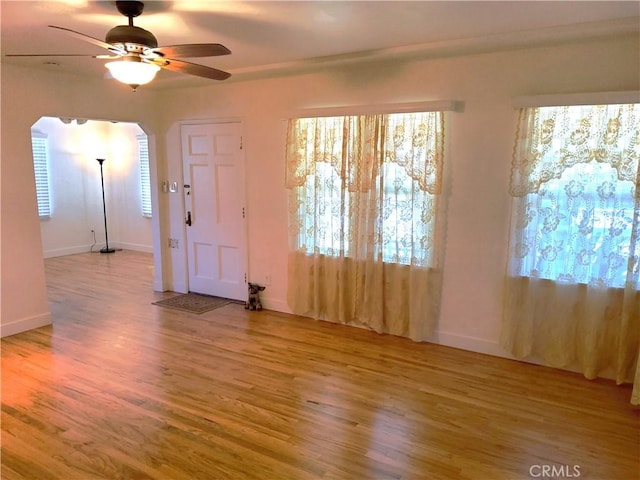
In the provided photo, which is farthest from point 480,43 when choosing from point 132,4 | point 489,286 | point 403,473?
point 403,473

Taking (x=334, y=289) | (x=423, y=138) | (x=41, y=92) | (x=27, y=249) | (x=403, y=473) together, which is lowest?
(x=403, y=473)

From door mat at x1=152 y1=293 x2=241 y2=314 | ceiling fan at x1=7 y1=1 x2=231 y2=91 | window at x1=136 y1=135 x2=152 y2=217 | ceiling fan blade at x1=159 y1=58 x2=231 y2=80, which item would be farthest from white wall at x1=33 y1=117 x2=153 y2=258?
ceiling fan at x1=7 y1=1 x2=231 y2=91

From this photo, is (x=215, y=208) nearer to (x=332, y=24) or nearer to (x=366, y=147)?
(x=366, y=147)

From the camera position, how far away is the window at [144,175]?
7820mm

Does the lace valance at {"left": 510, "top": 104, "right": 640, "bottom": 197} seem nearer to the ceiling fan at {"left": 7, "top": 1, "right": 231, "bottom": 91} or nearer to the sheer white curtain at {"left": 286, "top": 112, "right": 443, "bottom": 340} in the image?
the sheer white curtain at {"left": 286, "top": 112, "right": 443, "bottom": 340}

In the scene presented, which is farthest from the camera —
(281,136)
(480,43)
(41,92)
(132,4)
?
A: (281,136)

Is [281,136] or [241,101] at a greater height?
[241,101]

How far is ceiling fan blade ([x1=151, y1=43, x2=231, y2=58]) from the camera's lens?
93.3 inches

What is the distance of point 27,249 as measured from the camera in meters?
4.26

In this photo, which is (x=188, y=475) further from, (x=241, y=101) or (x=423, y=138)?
(x=241, y=101)

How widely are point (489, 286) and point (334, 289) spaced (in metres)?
1.50

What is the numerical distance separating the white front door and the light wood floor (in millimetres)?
985

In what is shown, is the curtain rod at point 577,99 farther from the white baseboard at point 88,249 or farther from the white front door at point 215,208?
the white baseboard at point 88,249

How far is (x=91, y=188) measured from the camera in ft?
26.9
